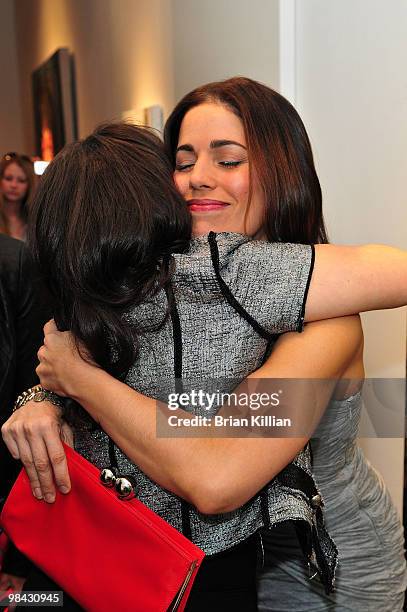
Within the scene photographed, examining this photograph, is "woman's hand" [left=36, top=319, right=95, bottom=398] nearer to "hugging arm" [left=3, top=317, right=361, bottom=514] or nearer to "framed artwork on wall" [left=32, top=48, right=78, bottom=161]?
"hugging arm" [left=3, top=317, right=361, bottom=514]

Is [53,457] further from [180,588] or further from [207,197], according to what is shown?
[207,197]

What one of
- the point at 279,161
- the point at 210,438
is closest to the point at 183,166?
the point at 279,161

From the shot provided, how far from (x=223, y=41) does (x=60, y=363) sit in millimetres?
1745

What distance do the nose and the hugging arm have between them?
1.22 feet

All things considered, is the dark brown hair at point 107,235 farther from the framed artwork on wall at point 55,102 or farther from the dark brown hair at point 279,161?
the framed artwork on wall at point 55,102

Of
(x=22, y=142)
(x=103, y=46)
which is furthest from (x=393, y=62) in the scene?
(x=22, y=142)

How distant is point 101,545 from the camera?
100 centimetres

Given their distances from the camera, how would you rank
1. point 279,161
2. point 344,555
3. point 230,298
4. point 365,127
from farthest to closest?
point 365,127
point 344,555
point 279,161
point 230,298

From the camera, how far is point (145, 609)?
95 centimetres

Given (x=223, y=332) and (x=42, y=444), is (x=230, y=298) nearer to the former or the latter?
(x=223, y=332)

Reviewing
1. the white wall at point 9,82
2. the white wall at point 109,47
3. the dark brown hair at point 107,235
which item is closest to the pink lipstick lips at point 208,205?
the dark brown hair at point 107,235

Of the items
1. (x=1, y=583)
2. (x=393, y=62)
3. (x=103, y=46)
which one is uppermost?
(x=103, y=46)

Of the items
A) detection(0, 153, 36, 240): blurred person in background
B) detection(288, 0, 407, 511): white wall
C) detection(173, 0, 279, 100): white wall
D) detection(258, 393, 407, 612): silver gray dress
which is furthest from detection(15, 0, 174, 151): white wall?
detection(258, 393, 407, 612): silver gray dress

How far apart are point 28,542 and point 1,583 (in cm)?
24
